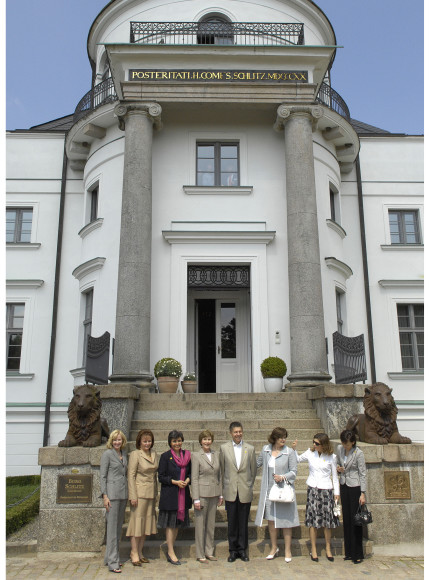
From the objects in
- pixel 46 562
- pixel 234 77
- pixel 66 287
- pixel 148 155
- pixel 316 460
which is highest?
pixel 234 77

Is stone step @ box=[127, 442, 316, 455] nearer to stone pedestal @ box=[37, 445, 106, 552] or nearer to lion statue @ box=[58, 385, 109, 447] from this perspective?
lion statue @ box=[58, 385, 109, 447]

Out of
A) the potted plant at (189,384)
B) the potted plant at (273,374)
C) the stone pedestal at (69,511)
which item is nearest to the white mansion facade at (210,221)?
the potted plant at (273,374)

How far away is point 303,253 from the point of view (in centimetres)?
1272

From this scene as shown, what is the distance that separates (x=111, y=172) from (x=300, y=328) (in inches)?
289

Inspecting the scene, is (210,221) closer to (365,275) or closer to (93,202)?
(93,202)

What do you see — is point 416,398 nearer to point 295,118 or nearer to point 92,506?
point 295,118

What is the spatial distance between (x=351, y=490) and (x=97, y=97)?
14.5 meters

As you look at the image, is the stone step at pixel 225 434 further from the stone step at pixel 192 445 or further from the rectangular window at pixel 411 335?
the rectangular window at pixel 411 335

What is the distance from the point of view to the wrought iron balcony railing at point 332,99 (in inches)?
647

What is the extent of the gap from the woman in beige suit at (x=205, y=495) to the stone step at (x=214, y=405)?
12.8 feet

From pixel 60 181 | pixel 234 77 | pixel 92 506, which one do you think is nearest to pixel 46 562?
pixel 92 506

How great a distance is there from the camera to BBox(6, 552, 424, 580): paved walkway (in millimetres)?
6098

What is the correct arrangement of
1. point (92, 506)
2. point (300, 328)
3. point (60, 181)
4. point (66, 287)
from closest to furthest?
point (92, 506) → point (300, 328) → point (66, 287) → point (60, 181)

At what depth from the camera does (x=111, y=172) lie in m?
15.4
